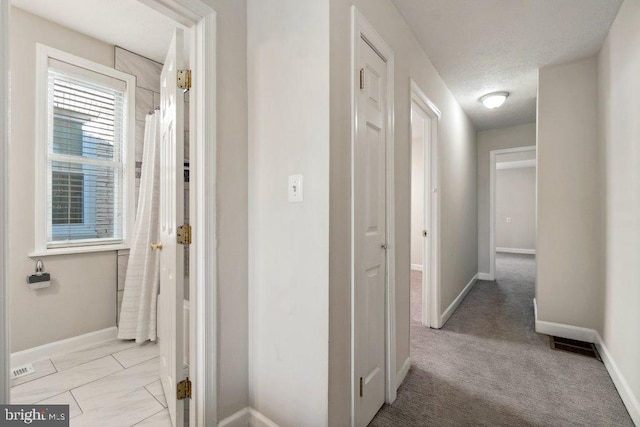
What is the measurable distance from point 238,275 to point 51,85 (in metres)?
2.43

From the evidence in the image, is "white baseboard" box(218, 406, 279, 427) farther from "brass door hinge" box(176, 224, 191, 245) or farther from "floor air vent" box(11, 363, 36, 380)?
"floor air vent" box(11, 363, 36, 380)

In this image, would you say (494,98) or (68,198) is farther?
(494,98)

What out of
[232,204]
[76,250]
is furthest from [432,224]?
[76,250]

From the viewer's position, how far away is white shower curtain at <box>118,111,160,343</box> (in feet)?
8.39

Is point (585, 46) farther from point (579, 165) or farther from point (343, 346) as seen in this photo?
point (343, 346)

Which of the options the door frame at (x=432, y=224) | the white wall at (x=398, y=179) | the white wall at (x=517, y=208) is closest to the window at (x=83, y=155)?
the white wall at (x=398, y=179)

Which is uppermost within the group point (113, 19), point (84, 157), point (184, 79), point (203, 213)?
point (113, 19)

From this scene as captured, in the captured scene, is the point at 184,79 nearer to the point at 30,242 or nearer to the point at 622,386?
the point at 30,242

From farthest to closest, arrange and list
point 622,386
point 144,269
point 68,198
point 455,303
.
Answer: point 455,303 → point 144,269 → point 68,198 → point 622,386

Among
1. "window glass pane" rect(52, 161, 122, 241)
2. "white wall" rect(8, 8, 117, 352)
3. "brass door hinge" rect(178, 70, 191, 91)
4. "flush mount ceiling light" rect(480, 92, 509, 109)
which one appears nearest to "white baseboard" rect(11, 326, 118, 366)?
"white wall" rect(8, 8, 117, 352)

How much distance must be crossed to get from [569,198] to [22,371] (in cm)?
482

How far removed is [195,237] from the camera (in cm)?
142

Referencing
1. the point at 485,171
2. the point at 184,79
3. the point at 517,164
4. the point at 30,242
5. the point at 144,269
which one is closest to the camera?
the point at 184,79

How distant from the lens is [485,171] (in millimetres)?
4992
